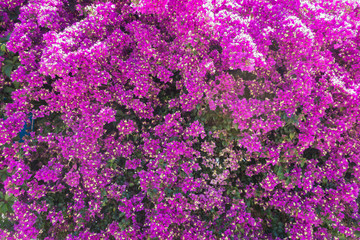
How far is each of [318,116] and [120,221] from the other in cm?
260

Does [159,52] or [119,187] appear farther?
[159,52]

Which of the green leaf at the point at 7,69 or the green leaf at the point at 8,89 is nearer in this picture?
the green leaf at the point at 7,69

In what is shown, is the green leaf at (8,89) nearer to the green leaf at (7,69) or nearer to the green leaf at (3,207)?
the green leaf at (7,69)

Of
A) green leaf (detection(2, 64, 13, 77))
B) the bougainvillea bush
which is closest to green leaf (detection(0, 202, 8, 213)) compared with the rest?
the bougainvillea bush

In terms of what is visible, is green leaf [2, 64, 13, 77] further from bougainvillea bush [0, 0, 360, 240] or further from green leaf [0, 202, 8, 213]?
green leaf [0, 202, 8, 213]

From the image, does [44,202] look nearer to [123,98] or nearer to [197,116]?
[123,98]

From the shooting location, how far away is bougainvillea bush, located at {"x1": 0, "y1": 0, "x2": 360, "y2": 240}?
2.55m

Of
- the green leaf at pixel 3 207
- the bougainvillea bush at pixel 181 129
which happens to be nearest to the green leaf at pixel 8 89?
the bougainvillea bush at pixel 181 129

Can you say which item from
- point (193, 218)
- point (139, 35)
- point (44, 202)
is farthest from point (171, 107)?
point (44, 202)

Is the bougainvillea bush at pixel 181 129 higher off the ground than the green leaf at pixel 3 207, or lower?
higher

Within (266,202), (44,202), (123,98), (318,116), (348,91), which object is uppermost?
(348,91)

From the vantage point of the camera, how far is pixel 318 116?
2615 millimetres

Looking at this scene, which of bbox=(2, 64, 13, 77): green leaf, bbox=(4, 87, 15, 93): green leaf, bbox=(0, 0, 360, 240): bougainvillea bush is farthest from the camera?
bbox=(4, 87, 15, 93): green leaf

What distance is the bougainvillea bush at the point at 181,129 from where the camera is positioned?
2.55m
